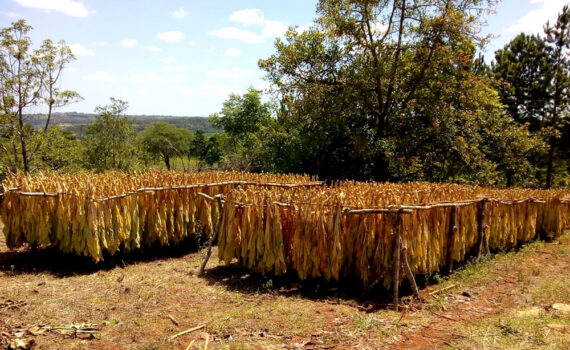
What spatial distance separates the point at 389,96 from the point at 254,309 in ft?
36.0

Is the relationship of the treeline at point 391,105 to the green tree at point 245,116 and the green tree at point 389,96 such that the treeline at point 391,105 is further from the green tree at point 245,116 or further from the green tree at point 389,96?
the green tree at point 245,116

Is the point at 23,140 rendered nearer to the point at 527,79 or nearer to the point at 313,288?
the point at 313,288

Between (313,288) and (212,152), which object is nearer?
(313,288)

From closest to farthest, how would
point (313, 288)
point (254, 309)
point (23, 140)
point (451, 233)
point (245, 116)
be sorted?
point (254, 309)
point (313, 288)
point (451, 233)
point (23, 140)
point (245, 116)

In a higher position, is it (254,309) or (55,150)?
(55,150)

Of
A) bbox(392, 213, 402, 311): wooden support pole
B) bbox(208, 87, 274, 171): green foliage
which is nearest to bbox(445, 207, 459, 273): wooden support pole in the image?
bbox(392, 213, 402, 311): wooden support pole

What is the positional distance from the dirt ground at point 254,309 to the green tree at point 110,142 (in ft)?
39.3

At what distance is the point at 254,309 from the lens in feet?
16.9

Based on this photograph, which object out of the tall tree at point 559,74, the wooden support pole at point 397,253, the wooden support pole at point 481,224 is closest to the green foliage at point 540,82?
the tall tree at point 559,74

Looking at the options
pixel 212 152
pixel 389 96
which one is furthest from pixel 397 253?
pixel 212 152

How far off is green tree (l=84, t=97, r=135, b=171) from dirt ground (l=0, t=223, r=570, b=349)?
11979 millimetres

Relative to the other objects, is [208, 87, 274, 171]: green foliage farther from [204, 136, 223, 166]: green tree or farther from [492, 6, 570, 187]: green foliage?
[492, 6, 570, 187]: green foliage

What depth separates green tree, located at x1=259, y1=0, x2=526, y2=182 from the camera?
13781 mm

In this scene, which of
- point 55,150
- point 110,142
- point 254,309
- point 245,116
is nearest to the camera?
point 254,309
